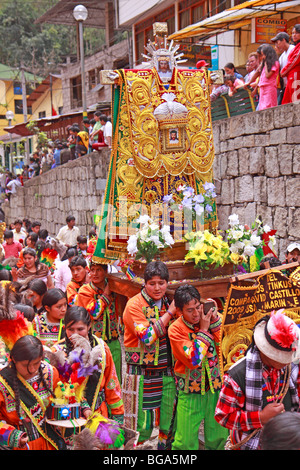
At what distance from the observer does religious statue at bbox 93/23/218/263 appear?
6.05 metres

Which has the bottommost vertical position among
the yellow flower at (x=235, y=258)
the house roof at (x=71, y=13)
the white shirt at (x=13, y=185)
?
the yellow flower at (x=235, y=258)

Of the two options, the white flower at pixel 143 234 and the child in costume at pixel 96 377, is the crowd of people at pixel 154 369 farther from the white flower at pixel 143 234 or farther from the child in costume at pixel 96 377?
the white flower at pixel 143 234

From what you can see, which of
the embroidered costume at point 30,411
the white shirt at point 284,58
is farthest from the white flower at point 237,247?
the white shirt at point 284,58

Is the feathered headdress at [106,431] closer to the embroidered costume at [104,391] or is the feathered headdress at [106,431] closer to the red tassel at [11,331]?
the embroidered costume at [104,391]

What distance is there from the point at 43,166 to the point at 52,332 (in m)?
15.5

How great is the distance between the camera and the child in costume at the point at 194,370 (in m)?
3.93

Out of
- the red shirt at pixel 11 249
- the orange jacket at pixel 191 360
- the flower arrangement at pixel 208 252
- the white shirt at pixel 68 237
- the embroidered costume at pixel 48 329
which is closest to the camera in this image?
the orange jacket at pixel 191 360

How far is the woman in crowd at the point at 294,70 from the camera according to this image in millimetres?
7508

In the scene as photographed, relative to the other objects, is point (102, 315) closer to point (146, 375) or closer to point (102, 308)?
point (102, 308)

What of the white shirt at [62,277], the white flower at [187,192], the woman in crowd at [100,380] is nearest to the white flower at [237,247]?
the white flower at [187,192]

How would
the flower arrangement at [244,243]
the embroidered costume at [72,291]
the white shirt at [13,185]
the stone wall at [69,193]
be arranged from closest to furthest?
the flower arrangement at [244,243] < the embroidered costume at [72,291] < the stone wall at [69,193] < the white shirt at [13,185]

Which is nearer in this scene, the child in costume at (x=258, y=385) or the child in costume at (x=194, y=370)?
the child in costume at (x=258, y=385)

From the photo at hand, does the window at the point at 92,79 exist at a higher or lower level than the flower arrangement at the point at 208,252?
higher
